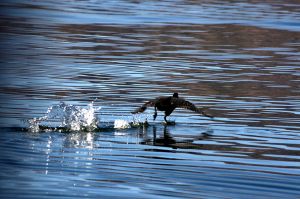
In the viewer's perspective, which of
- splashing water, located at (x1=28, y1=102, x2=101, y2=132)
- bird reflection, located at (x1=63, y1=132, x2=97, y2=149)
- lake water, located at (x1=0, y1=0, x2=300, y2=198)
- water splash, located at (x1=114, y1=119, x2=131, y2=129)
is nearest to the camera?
lake water, located at (x1=0, y1=0, x2=300, y2=198)

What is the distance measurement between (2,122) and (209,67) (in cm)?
1167

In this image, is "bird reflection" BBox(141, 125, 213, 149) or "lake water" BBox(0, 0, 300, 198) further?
"bird reflection" BBox(141, 125, 213, 149)

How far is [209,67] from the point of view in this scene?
2772 centimetres

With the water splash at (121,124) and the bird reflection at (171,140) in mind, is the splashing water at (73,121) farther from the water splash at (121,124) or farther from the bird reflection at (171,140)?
the bird reflection at (171,140)

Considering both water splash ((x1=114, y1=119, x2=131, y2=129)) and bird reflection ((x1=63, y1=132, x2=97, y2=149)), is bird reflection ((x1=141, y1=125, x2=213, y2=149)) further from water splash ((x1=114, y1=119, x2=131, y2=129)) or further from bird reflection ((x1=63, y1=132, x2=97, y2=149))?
bird reflection ((x1=63, y1=132, x2=97, y2=149))

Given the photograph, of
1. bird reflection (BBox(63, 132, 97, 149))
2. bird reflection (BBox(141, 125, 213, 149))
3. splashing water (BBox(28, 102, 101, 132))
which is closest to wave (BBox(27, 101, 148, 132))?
splashing water (BBox(28, 102, 101, 132))

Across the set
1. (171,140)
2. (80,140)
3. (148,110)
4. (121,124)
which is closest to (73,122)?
(121,124)

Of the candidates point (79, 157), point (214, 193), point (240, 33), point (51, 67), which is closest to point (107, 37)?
point (240, 33)

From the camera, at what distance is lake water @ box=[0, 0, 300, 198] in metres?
12.8

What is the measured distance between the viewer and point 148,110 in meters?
19.9

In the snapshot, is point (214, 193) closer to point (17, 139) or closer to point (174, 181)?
point (174, 181)

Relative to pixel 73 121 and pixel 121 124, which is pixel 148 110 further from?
pixel 73 121

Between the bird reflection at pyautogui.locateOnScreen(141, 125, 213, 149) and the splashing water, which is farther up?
the splashing water

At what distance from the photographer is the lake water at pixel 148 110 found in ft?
41.9
